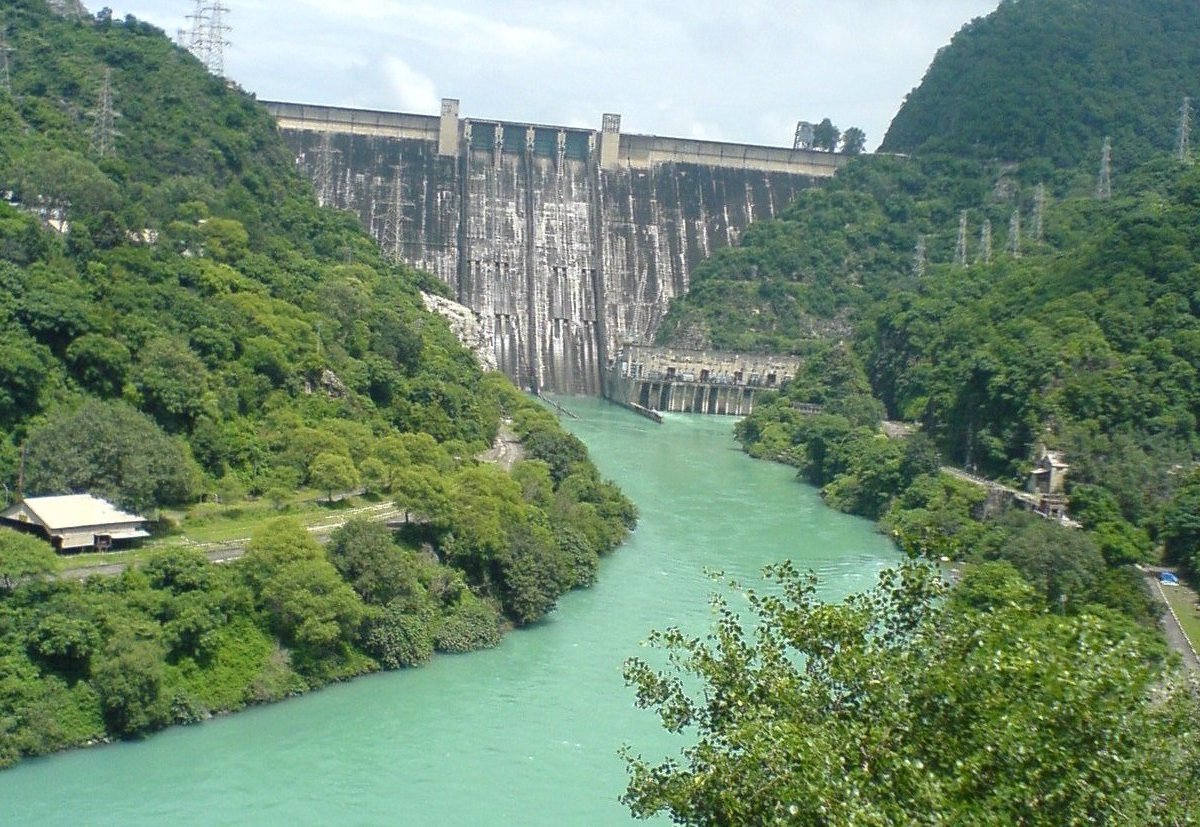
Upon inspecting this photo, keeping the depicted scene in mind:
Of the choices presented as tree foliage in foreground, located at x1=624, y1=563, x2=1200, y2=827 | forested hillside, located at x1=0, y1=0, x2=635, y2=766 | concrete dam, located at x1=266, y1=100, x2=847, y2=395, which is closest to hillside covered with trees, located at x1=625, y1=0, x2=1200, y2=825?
tree foliage in foreground, located at x1=624, y1=563, x2=1200, y2=827

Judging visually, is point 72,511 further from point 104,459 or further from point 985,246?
point 985,246

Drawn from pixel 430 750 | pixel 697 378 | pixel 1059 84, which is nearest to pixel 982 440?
pixel 430 750

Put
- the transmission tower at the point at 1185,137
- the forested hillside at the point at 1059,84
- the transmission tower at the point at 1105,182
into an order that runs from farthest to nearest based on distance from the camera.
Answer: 1. the forested hillside at the point at 1059,84
2. the transmission tower at the point at 1105,182
3. the transmission tower at the point at 1185,137

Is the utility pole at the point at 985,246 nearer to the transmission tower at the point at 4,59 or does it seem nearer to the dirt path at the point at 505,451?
the dirt path at the point at 505,451

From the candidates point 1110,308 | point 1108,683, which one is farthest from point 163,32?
point 1108,683

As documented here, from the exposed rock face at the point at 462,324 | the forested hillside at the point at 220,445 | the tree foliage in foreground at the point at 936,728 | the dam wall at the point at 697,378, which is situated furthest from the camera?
the dam wall at the point at 697,378

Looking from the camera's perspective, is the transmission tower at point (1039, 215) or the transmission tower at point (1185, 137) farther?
the transmission tower at point (1185, 137)

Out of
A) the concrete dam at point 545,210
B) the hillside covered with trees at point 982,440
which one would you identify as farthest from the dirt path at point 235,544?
the concrete dam at point 545,210
